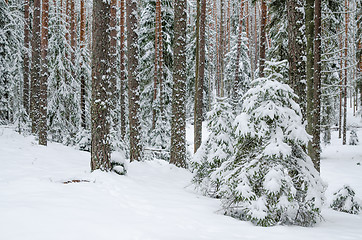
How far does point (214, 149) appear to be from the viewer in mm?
7055

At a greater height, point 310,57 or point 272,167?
point 310,57

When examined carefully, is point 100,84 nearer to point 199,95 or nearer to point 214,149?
point 214,149

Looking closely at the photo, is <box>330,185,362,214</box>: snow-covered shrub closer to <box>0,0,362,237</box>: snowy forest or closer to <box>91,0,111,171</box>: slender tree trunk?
<box>0,0,362,237</box>: snowy forest

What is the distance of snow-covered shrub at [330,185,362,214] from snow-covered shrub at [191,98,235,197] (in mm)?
4646

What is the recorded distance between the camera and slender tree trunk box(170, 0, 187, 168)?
9.82 m

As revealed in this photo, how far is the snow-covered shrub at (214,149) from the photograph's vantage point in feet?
22.8

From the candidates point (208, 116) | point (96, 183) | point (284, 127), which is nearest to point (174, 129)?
point (208, 116)

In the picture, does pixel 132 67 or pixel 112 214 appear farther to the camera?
pixel 132 67

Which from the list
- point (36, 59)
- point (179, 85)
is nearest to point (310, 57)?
point (179, 85)

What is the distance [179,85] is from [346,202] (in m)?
6.96

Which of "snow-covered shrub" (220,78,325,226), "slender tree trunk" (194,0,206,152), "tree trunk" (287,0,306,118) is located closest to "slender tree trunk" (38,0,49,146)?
"slender tree trunk" (194,0,206,152)

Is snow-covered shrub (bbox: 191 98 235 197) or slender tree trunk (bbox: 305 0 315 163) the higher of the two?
slender tree trunk (bbox: 305 0 315 163)

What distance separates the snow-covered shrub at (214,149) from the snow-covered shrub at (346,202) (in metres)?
4.65

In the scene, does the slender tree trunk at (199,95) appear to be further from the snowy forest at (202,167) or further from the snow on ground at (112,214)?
the snow on ground at (112,214)
